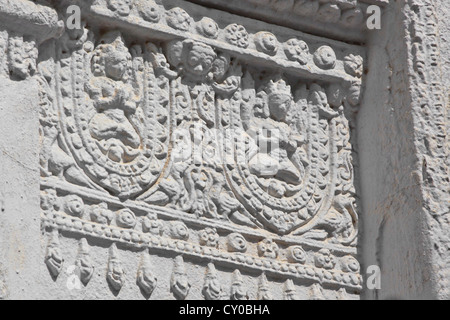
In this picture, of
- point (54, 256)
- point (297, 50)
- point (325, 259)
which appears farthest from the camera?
point (297, 50)

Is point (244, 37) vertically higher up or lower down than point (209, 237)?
higher up

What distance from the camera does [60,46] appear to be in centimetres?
507

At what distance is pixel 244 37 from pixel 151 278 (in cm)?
98

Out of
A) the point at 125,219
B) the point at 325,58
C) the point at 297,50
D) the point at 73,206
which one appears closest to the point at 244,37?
the point at 297,50

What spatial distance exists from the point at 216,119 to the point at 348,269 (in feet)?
2.24

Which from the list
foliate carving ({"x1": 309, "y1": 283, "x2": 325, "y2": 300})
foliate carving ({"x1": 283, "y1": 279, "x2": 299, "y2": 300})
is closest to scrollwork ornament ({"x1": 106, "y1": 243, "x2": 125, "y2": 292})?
foliate carving ({"x1": 283, "y1": 279, "x2": 299, "y2": 300})

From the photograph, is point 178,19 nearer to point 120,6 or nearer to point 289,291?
point 120,6

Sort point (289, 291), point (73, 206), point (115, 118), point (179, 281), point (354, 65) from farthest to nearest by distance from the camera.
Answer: point (354, 65), point (289, 291), point (115, 118), point (179, 281), point (73, 206)

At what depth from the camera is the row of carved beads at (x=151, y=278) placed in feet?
15.7

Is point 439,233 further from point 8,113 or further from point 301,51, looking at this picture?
point 8,113

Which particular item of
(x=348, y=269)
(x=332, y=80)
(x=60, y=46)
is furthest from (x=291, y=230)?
(x=60, y=46)

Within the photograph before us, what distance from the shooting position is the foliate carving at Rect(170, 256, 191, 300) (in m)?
4.98

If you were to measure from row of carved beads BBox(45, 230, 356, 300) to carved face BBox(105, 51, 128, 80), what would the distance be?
600 millimetres

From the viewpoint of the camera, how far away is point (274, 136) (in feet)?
17.8
